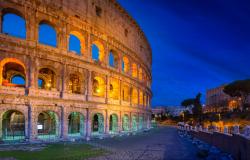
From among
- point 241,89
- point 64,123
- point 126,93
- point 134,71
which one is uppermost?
point 134,71

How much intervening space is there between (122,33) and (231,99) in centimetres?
6529

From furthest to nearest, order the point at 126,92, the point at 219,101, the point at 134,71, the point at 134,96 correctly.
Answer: the point at 219,101 < the point at 134,96 < the point at 134,71 < the point at 126,92

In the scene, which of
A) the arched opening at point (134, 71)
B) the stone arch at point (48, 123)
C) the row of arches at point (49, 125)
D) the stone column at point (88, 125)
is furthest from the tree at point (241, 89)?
the stone arch at point (48, 123)

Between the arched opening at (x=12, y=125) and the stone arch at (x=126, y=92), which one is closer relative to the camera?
the arched opening at (x=12, y=125)

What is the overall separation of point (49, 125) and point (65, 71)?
6.41m

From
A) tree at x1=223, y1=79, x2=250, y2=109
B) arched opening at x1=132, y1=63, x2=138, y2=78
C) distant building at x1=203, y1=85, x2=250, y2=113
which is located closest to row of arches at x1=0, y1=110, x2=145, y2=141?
arched opening at x1=132, y1=63, x2=138, y2=78

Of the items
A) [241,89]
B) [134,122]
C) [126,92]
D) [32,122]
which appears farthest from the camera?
[241,89]

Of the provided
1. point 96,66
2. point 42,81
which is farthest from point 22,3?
point 42,81

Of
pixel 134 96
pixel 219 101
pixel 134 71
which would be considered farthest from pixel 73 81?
pixel 219 101

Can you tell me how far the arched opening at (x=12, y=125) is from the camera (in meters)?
22.5

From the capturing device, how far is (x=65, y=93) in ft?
76.5

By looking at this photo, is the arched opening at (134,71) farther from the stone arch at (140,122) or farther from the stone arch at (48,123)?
the stone arch at (48,123)

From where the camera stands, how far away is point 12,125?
24906 mm

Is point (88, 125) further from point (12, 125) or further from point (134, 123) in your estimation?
point (134, 123)
